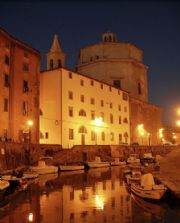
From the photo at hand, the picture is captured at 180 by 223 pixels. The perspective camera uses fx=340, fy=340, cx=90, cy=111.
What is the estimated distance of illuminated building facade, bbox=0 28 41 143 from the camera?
1686 inches

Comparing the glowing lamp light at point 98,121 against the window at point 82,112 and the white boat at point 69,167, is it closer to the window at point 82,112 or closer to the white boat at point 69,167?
the window at point 82,112

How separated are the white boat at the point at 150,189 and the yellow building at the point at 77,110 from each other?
103ft

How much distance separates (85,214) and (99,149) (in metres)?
40.3

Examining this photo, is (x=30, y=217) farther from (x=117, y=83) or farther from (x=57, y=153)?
(x=117, y=83)

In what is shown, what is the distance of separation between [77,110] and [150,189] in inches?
1452

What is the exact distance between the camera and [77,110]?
57.2 meters

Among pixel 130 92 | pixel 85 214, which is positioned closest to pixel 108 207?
pixel 85 214

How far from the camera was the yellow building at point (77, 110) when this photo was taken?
173 ft

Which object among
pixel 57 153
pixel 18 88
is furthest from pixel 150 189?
pixel 18 88

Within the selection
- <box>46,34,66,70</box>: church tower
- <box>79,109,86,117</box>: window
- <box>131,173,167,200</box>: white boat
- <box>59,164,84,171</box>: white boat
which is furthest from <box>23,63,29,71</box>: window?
<box>131,173,167,200</box>: white boat

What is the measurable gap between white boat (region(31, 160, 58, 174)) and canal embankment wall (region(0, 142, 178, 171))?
1.91 m

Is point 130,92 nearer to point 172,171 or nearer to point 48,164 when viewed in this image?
point 48,164

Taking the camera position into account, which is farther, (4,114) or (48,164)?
(48,164)

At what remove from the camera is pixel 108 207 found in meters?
19.7
